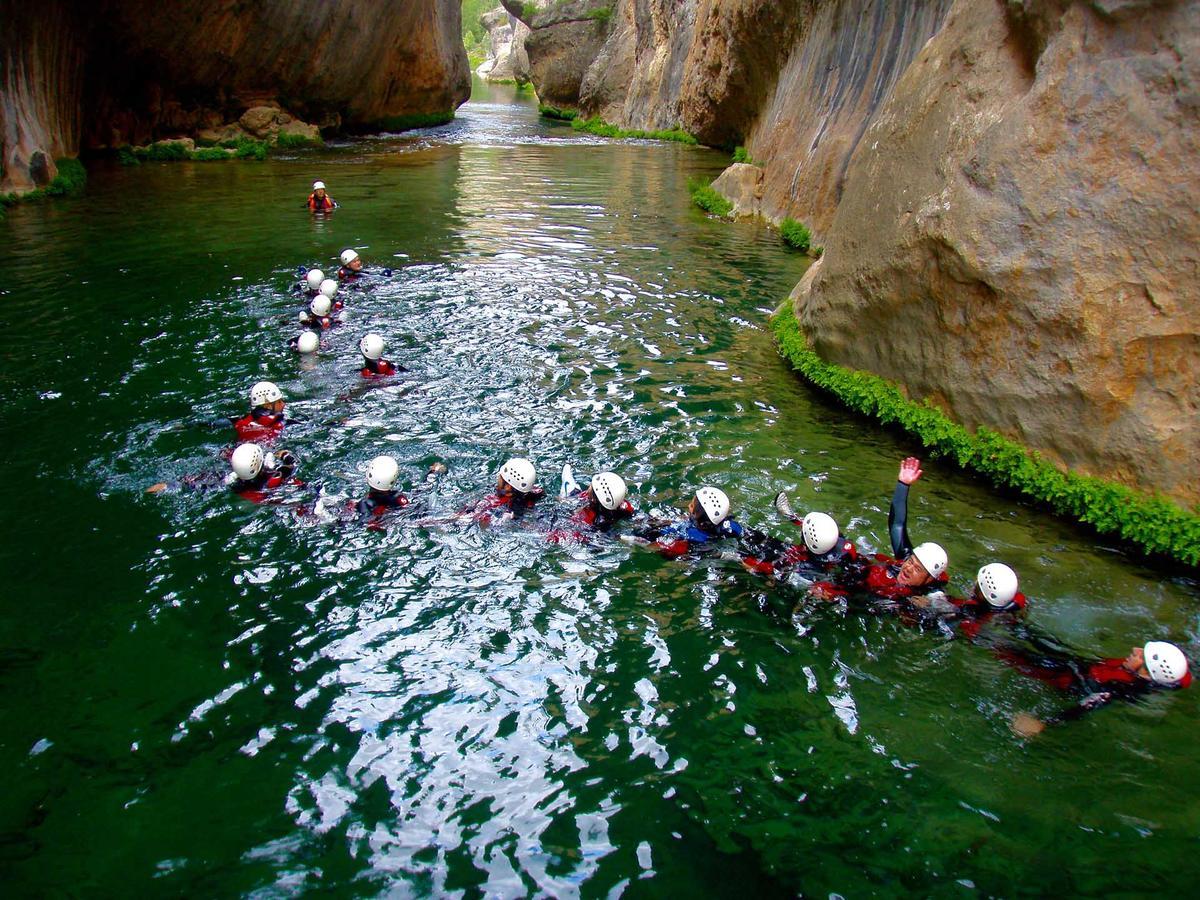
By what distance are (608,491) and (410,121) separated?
5450 cm

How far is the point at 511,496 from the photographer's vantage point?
10.8 metres

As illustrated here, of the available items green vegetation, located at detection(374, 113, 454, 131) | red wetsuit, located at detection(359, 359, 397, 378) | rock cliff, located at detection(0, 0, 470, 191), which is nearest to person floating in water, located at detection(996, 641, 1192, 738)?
red wetsuit, located at detection(359, 359, 397, 378)

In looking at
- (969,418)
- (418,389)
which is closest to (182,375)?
(418,389)

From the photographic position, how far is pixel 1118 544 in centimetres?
1033

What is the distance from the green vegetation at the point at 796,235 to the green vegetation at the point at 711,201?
3.87m

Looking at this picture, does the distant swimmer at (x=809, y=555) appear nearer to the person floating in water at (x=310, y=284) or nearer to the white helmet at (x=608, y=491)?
the white helmet at (x=608, y=491)

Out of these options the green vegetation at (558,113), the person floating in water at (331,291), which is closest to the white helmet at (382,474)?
the person floating in water at (331,291)

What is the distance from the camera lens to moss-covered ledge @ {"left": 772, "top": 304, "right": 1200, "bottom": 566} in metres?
9.86

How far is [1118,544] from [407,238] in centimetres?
2069

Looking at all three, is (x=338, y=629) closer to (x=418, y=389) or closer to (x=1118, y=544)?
(x=418, y=389)

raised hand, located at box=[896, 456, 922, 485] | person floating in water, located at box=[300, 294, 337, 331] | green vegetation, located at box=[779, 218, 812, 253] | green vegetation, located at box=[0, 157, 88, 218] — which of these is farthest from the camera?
green vegetation, located at box=[0, 157, 88, 218]

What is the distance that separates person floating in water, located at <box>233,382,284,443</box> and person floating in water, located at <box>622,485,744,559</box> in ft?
19.9

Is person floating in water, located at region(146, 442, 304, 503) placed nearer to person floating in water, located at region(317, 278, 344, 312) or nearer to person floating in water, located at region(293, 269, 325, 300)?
person floating in water, located at region(317, 278, 344, 312)

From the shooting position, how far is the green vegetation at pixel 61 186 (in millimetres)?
25944
